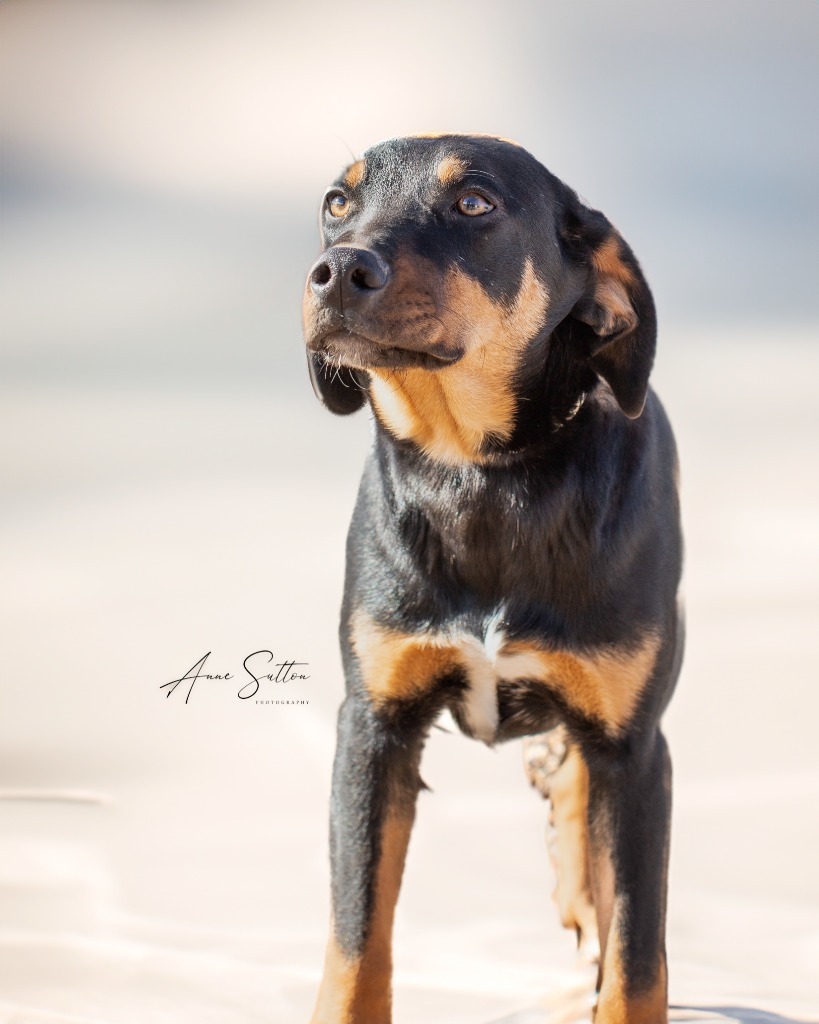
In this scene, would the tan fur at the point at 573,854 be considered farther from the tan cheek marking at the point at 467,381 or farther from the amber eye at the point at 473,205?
the amber eye at the point at 473,205

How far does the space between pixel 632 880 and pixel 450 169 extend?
1.29 m

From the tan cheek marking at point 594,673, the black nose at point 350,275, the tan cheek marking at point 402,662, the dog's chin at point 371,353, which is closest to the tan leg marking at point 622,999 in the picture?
the tan cheek marking at point 594,673

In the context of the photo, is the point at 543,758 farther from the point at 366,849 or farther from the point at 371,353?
the point at 371,353

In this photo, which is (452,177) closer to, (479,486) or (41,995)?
(479,486)

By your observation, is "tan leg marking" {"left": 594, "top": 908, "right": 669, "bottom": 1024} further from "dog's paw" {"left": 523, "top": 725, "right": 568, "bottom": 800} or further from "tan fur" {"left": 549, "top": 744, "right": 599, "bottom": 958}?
"dog's paw" {"left": 523, "top": 725, "right": 568, "bottom": 800}

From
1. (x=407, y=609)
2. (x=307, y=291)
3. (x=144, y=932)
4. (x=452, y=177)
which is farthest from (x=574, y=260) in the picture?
(x=144, y=932)

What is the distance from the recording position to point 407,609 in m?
2.48

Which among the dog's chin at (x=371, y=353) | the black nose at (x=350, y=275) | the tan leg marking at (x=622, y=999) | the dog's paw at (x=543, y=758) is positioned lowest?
the tan leg marking at (x=622, y=999)

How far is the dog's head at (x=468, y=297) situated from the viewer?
217cm

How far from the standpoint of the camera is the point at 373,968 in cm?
242

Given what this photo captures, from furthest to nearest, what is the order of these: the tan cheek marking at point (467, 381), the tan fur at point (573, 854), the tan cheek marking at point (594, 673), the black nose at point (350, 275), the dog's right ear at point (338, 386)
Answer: the tan fur at point (573, 854) → the dog's right ear at point (338, 386) → the tan cheek marking at point (594, 673) → the tan cheek marking at point (467, 381) → the black nose at point (350, 275)

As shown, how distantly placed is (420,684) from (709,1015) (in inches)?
38.5

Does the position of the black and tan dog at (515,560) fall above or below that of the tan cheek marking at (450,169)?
below

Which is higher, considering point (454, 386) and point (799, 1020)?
point (454, 386)
